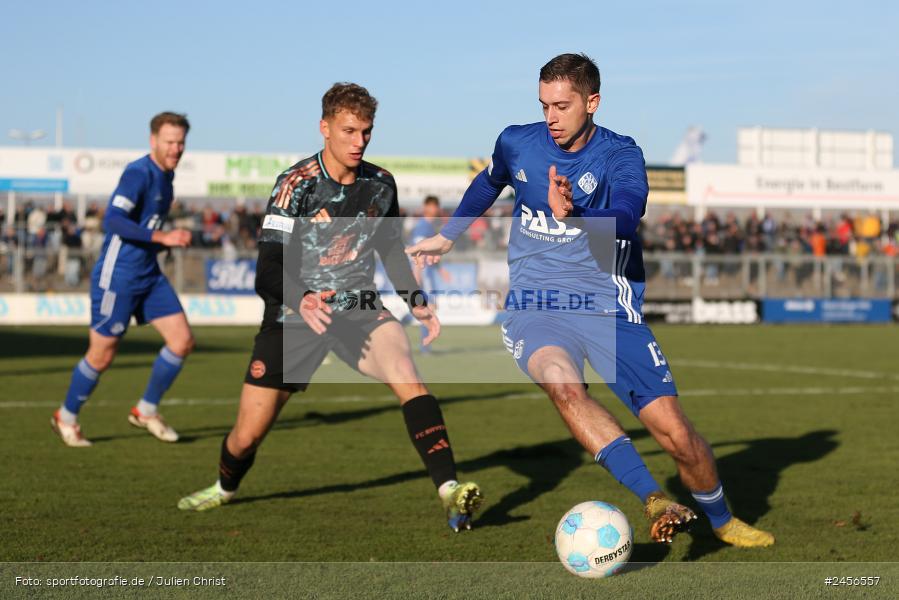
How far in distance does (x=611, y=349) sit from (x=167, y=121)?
518 cm

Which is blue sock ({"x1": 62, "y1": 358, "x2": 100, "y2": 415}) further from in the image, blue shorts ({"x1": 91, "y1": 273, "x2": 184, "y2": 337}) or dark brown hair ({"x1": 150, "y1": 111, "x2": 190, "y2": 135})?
dark brown hair ({"x1": 150, "y1": 111, "x2": 190, "y2": 135})

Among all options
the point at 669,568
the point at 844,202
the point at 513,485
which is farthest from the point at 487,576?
the point at 844,202

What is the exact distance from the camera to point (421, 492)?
25.2 ft

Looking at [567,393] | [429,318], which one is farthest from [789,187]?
[567,393]

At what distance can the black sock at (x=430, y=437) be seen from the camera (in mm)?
6371

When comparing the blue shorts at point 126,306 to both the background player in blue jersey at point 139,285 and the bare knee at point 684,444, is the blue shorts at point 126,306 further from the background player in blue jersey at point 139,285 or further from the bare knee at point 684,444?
the bare knee at point 684,444

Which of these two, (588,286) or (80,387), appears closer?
(588,286)

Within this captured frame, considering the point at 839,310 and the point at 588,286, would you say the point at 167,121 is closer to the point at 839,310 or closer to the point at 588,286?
the point at 588,286

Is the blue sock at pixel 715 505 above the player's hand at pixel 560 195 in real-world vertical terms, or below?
below

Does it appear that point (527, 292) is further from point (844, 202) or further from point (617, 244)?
point (844, 202)

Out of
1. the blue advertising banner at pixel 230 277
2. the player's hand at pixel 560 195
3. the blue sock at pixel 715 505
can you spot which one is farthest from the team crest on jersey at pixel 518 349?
the blue advertising banner at pixel 230 277

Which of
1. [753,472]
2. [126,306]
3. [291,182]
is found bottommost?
[753,472]

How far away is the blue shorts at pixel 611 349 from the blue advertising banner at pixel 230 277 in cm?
2533

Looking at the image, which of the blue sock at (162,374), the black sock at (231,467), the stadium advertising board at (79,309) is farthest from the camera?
the stadium advertising board at (79,309)
